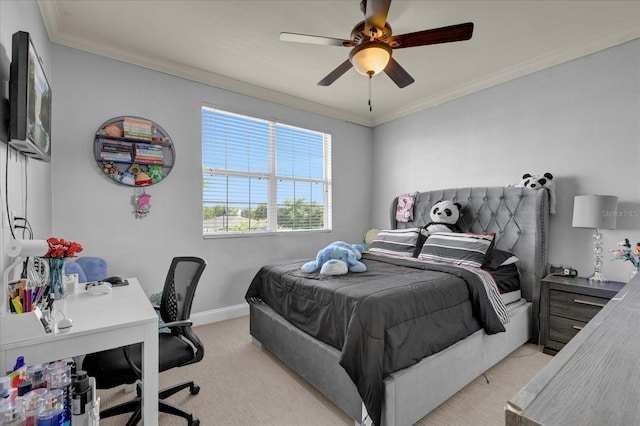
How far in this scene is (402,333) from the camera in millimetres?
1696

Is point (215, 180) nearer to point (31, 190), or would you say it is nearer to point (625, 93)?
point (31, 190)

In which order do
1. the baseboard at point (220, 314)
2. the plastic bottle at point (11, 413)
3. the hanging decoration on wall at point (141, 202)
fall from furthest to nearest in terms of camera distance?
the baseboard at point (220, 314), the hanging decoration on wall at point (141, 202), the plastic bottle at point (11, 413)

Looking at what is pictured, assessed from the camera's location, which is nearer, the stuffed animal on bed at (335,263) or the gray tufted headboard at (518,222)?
the stuffed animal on bed at (335,263)

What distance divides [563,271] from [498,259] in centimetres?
61

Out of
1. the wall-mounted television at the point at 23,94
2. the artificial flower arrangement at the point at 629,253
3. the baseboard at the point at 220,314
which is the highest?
the wall-mounted television at the point at 23,94

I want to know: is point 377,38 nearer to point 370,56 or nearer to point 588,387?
point 370,56

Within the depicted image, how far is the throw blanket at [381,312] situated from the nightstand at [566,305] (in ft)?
2.55

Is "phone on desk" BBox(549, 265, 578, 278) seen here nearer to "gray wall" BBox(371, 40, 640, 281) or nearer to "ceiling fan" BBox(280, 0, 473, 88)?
"gray wall" BBox(371, 40, 640, 281)

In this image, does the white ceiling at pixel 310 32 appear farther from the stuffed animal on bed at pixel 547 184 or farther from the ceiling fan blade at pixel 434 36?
the stuffed animal on bed at pixel 547 184

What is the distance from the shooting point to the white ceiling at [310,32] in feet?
7.32

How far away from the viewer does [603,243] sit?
263 centimetres

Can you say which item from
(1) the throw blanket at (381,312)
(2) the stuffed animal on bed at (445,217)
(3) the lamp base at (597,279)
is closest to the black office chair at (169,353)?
(1) the throw blanket at (381,312)

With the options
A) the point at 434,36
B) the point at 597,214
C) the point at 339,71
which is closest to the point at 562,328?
the point at 597,214

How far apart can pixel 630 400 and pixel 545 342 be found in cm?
279
